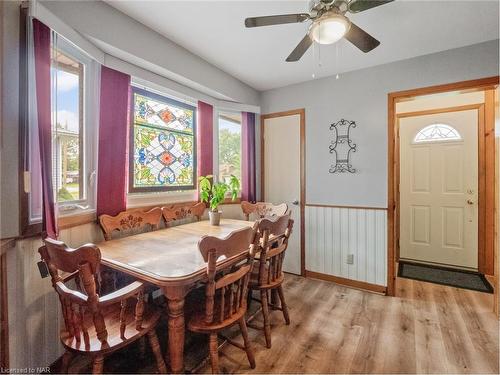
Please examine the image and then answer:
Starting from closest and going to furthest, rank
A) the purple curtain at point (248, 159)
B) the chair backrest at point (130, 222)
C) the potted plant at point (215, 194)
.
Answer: the chair backrest at point (130, 222), the potted plant at point (215, 194), the purple curtain at point (248, 159)

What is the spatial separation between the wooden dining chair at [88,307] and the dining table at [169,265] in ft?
0.43

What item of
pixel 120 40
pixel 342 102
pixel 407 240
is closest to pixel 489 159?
pixel 407 240

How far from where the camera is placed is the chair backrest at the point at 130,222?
1854mm

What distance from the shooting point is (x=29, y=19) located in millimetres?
1356

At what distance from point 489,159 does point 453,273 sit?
4.97ft

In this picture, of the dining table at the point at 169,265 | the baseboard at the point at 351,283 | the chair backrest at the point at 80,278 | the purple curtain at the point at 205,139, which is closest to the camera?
the chair backrest at the point at 80,278

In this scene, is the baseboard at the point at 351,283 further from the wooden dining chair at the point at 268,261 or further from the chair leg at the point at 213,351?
the chair leg at the point at 213,351

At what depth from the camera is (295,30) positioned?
6.79ft

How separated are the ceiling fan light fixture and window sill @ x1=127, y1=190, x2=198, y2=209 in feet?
6.38

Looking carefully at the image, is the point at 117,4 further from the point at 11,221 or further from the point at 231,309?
the point at 231,309

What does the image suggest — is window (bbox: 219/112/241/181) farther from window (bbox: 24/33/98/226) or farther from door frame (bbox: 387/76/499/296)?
door frame (bbox: 387/76/499/296)

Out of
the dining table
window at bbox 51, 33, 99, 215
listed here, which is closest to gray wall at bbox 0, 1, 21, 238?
window at bbox 51, 33, 99, 215

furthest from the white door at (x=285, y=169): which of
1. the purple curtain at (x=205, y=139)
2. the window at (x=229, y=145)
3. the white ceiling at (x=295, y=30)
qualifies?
the purple curtain at (x=205, y=139)

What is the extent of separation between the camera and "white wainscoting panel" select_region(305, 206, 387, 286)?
8.89 ft
